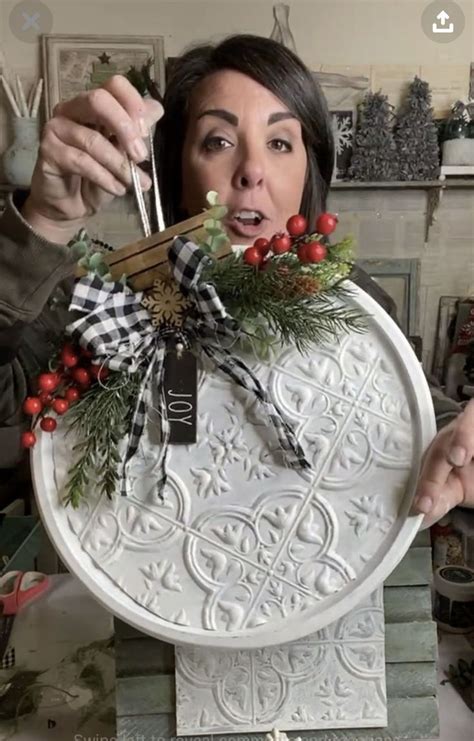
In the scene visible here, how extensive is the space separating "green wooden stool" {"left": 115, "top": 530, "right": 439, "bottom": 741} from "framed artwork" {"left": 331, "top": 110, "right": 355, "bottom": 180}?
1319 millimetres

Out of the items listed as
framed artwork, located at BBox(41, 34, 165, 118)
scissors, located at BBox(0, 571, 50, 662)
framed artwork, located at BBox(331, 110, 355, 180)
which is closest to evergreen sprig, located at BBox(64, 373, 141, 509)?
scissors, located at BBox(0, 571, 50, 662)

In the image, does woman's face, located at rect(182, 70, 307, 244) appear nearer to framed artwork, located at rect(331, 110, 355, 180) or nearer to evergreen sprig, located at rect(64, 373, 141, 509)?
evergreen sprig, located at rect(64, 373, 141, 509)

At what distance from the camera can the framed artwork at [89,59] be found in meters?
1.61

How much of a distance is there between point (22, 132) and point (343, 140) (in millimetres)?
840

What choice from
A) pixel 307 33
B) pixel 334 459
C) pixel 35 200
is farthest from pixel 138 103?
pixel 307 33

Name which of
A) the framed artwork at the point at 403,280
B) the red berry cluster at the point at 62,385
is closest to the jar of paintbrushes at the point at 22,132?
the framed artwork at the point at 403,280

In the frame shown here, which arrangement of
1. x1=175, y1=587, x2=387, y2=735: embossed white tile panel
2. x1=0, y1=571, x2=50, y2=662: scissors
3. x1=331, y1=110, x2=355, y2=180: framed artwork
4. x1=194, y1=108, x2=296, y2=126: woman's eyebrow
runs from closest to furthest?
1. x1=175, y1=587, x2=387, y2=735: embossed white tile panel
2. x1=194, y1=108, x2=296, y2=126: woman's eyebrow
3. x1=0, y1=571, x2=50, y2=662: scissors
4. x1=331, y1=110, x2=355, y2=180: framed artwork

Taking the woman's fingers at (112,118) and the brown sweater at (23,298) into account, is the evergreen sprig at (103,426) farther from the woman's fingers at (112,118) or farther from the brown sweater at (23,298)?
the woman's fingers at (112,118)

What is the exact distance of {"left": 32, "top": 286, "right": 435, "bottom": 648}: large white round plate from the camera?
55 cm

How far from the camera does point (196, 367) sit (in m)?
0.57

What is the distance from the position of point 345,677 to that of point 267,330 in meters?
0.35

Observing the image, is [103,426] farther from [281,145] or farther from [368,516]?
[281,145]

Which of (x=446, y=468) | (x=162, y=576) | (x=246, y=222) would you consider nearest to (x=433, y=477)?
(x=446, y=468)

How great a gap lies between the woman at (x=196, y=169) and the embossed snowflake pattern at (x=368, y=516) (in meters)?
0.03
